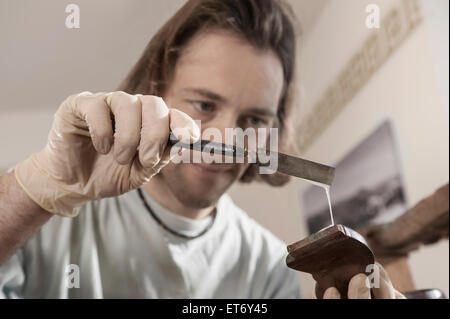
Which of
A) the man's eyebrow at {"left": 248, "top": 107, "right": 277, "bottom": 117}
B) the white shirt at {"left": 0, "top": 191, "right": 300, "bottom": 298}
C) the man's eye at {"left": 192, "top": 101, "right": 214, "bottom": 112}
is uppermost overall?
the man's eyebrow at {"left": 248, "top": 107, "right": 277, "bottom": 117}

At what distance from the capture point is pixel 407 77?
107cm

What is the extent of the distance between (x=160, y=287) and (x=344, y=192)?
0.70 m

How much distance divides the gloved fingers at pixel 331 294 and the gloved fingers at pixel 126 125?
25cm

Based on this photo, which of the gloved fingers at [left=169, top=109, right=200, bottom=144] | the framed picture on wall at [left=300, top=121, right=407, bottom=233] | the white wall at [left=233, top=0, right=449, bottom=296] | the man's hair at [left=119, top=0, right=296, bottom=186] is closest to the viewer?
the gloved fingers at [left=169, top=109, right=200, bottom=144]

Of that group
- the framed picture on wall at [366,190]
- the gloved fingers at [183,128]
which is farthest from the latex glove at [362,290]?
the framed picture on wall at [366,190]

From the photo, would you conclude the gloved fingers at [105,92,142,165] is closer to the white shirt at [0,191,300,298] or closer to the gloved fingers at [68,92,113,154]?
the gloved fingers at [68,92,113,154]

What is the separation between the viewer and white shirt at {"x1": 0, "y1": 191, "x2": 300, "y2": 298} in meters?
0.73

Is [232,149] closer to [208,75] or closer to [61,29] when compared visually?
[208,75]

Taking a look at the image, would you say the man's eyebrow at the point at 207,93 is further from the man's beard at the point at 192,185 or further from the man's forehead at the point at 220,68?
the man's beard at the point at 192,185

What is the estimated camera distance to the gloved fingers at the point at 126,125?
512 mm

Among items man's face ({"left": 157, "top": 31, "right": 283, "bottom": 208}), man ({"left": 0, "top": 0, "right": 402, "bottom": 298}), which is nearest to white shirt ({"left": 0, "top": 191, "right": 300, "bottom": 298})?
man ({"left": 0, "top": 0, "right": 402, "bottom": 298})

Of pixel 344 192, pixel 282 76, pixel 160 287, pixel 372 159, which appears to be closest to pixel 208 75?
pixel 282 76

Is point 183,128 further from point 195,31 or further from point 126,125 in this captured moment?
point 195,31
